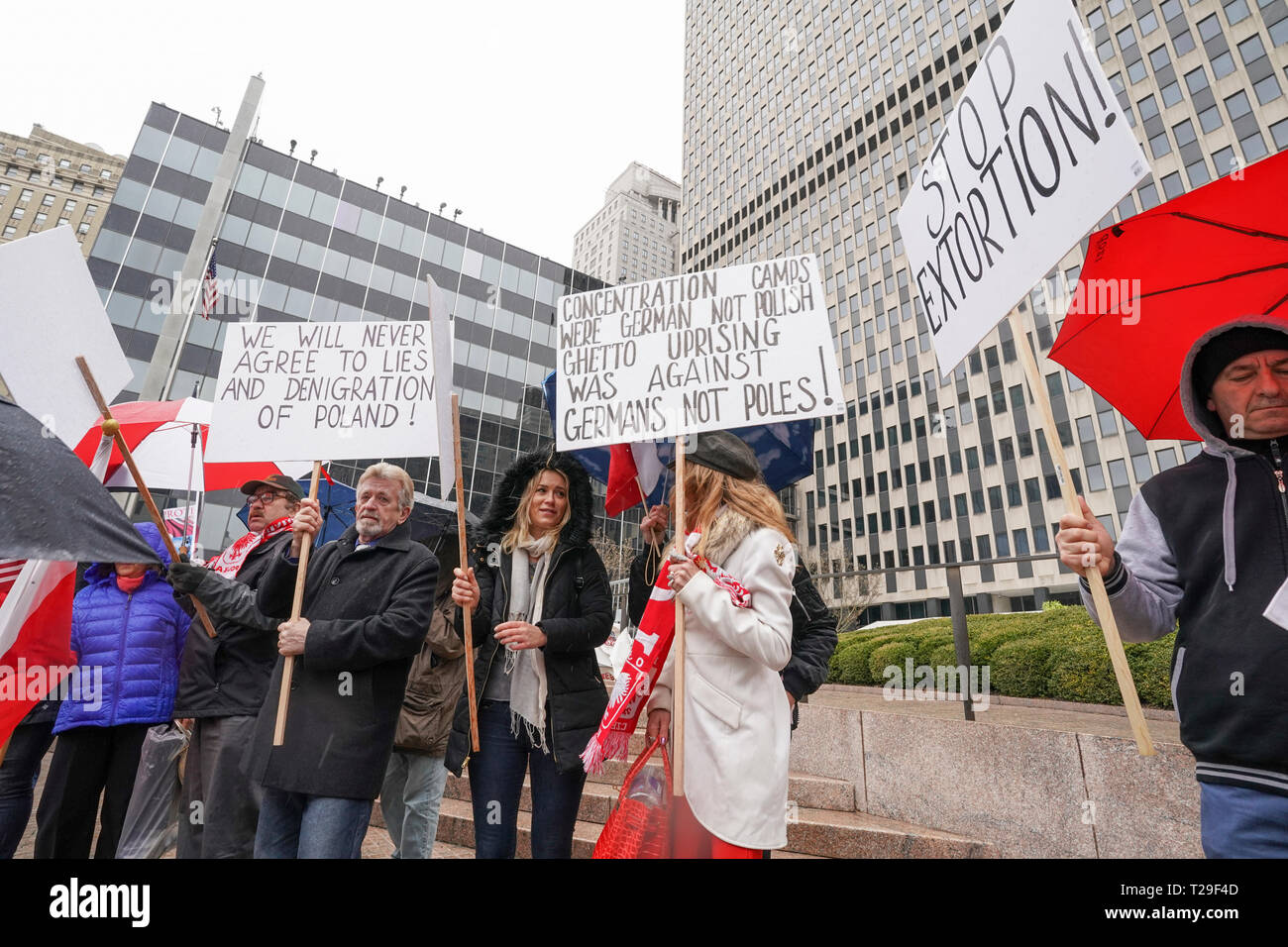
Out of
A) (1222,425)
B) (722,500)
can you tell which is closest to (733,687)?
(722,500)

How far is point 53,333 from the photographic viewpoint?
258cm

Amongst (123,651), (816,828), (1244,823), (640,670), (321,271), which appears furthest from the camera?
(321,271)

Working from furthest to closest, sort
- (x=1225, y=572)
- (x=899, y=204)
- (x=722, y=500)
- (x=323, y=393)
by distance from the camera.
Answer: (x=899, y=204), (x=323, y=393), (x=722, y=500), (x=1225, y=572)

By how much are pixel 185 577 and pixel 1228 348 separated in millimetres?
4107

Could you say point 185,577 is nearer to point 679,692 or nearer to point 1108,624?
point 679,692

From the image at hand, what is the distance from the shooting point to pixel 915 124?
186ft

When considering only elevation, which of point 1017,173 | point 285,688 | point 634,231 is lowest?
point 285,688

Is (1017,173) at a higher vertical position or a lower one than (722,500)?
higher

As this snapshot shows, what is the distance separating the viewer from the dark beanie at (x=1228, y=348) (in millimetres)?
1844

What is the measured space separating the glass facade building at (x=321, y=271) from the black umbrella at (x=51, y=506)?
1116 inches

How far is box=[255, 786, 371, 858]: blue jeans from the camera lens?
2252mm

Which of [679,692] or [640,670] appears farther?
[640,670]
